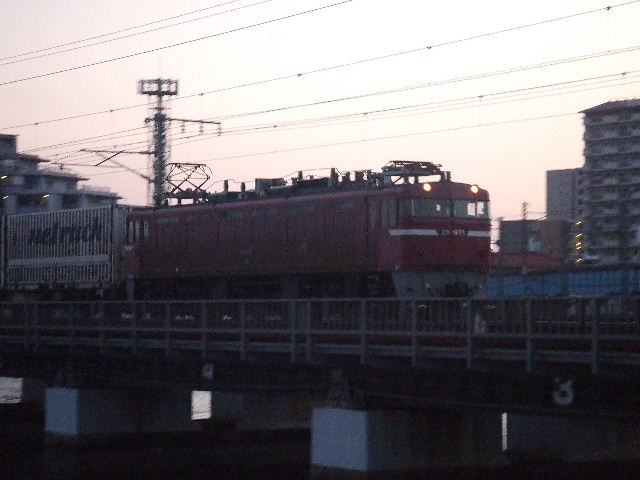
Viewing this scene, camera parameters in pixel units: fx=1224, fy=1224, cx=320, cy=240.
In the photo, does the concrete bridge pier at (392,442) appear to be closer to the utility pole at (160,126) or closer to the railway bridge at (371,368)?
the railway bridge at (371,368)

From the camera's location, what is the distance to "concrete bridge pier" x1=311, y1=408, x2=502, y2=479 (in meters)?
25.1

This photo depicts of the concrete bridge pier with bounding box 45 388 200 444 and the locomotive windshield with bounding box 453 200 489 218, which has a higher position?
the locomotive windshield with bounding box 453 200 489 218

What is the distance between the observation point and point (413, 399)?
2411 centimetres

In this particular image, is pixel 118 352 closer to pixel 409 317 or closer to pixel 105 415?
pixel 105 415

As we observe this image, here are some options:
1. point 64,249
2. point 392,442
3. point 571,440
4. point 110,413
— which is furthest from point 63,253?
point 392,442

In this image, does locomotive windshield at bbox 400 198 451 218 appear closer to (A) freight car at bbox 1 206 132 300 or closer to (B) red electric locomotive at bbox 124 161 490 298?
(B) red electric locomotive at bbox 124 161 490 298

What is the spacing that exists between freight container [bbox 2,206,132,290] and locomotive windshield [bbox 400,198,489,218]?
14.5 meters

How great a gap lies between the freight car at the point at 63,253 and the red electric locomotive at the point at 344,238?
18.2 feet

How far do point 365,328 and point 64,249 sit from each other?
26199 millimetres

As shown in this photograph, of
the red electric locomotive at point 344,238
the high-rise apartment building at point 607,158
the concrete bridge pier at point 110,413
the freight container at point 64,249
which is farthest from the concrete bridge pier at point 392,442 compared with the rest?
the high-rise apartment building at point 607,158

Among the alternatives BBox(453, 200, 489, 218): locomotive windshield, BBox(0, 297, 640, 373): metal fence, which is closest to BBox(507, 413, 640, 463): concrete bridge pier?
BBox(0, 297, 640, 373): metal fence

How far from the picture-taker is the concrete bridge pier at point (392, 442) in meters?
25.1

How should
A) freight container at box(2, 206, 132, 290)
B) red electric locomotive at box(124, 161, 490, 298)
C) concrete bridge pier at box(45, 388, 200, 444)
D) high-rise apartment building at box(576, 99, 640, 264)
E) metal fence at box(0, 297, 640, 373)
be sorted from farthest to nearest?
high-rise apartment building at box(576, 99, 640, 264) → freight container at box(2, 206, 132, 290) → concrete bridge pier at box(45, 388, 200, 444) → red electric locomotive at box(124, 161, 490, 298) → metal fence at box(0, 297, 640, 373)

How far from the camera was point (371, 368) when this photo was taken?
2441 centimetres
